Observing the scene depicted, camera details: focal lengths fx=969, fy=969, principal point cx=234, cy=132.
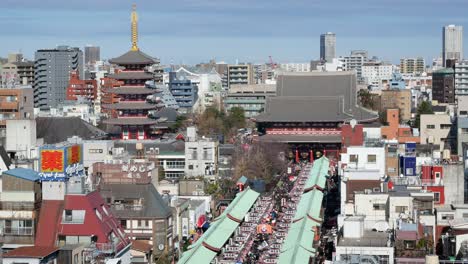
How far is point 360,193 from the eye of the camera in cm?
2972

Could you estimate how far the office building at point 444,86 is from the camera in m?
97.4

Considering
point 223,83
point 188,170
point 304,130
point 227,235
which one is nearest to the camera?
point 227,235

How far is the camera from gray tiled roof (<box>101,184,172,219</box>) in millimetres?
30891

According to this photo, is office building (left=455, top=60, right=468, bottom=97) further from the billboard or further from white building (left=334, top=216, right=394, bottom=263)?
the billboard

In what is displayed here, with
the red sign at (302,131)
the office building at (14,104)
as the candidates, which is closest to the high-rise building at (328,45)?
the red sign at (302,131)

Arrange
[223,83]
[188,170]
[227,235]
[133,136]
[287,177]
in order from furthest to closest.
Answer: [223,83]
[133,136]
[287,177]
[188,170]
[227,235]

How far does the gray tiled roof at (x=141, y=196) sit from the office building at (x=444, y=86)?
67441mm

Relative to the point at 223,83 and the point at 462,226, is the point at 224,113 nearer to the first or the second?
the point at 223,83

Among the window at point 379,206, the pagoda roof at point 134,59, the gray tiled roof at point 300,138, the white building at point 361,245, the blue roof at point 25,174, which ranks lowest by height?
the white building at point 361,245

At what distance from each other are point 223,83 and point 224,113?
43.8 metres

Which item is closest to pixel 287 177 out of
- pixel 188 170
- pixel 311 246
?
pixel 188 170

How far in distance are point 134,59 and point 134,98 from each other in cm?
247

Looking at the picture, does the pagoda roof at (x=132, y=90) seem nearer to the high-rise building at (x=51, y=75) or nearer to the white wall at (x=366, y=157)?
the white wall at (x=366, y=157)

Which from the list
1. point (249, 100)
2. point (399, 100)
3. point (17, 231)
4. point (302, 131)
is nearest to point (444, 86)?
point (399, 100)
